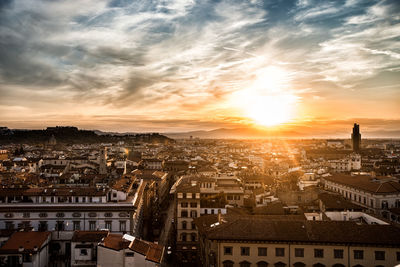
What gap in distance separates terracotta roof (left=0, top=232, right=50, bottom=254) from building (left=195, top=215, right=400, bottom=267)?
16.3 meters

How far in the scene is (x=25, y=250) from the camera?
3019cm

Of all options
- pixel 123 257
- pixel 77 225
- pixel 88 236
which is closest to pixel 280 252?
pixel 123 257

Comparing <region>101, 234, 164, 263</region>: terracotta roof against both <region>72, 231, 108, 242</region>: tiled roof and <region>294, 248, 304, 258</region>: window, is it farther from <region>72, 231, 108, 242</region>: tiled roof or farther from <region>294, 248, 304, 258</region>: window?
<region>294, 248, 304, 258</region>: window

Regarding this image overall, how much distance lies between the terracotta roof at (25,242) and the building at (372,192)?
159 ft

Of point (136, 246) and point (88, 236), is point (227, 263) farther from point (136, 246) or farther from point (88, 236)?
point (88, 236)

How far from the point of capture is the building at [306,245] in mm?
27531

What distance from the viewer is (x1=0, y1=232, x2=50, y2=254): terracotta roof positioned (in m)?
30.2

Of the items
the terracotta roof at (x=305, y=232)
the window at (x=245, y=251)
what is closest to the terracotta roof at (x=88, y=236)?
the terracotta roof at (x=305, y=232)

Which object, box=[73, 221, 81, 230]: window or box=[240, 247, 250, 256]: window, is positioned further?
box=[73, 221, 81, 230]: window

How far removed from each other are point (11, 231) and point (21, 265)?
701 cm

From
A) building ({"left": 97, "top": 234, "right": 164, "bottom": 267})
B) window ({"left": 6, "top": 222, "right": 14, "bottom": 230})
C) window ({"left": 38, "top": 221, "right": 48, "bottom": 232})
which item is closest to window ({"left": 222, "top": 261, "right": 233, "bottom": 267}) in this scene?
building ({"left": 97, "top": 234, "right": 164, "bottom": 267})

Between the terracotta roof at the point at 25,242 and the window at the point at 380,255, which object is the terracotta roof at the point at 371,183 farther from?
the terracotta roof at the point at 25,242

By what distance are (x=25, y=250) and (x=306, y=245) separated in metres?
24.5

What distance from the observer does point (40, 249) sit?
31.3m
